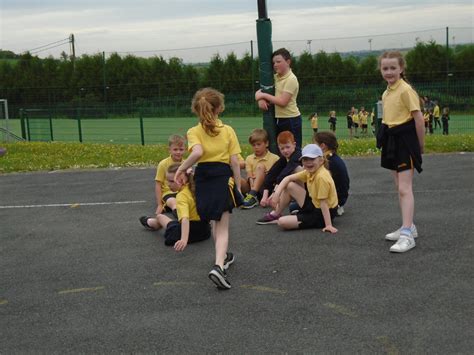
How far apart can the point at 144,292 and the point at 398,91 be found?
2.85 metres

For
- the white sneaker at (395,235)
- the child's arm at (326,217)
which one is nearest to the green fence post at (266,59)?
the child's arm at (326,217)

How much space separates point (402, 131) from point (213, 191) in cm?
187

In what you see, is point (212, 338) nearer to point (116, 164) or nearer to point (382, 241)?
point (382, 241)

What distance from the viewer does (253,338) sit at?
418 cm

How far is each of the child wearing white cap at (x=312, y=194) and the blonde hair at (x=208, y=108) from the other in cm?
153

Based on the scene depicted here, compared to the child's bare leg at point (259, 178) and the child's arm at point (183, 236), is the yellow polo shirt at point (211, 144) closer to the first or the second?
the child's arm at point (183, 236)

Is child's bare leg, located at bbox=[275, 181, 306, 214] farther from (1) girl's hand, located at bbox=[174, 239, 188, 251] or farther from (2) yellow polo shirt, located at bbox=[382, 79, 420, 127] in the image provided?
(1) girl's hand, located at bbox=[174, 239, 188, 251]

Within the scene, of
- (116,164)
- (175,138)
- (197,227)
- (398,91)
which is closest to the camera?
(398,91)

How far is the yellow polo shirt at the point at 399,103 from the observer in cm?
594

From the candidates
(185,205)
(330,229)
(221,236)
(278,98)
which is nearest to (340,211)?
(330,229)

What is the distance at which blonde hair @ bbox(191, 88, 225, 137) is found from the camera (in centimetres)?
532

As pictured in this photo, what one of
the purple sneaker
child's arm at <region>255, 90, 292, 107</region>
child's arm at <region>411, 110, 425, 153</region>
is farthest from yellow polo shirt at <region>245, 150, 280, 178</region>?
child's arm at <region>411, 110, 425, 153</region>

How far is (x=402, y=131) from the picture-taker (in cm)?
604

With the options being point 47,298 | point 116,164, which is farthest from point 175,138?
point 116,164
